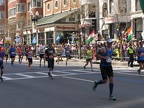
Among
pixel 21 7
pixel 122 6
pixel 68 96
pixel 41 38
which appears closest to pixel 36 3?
pixel 21 7

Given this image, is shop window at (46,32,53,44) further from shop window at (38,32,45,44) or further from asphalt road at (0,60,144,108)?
asphalt road at (0,60,144,108)

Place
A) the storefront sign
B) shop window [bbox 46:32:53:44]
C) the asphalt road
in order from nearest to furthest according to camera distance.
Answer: the asphalt road < the storefront sign < shop window [bbox 46:32:53:44]

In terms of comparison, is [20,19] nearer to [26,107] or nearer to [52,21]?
[52,21]

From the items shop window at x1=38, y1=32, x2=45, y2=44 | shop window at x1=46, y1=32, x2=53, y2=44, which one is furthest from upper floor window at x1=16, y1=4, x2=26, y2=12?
shop window at x1=46, y1=32, x2=53, y2=44

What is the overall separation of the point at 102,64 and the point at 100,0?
1415 inches

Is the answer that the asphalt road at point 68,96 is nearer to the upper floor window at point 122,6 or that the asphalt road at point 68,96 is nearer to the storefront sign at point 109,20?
the upper floor window at point 122,6

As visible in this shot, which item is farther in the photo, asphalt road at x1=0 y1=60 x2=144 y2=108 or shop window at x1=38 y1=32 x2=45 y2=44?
shop window at x1=38 y1=32 x2=45 y2=44

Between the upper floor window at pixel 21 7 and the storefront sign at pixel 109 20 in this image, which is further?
the upper floor window at pixel 21 7

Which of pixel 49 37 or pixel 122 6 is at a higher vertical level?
pixel 122 6

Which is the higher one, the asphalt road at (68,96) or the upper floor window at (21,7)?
the upper floor window at (21,7)

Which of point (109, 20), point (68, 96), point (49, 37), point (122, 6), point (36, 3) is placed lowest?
point (68, 96)

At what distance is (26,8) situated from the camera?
69.2 m

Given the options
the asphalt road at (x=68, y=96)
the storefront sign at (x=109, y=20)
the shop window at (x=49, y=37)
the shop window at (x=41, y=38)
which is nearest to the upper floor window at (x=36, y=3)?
the shop window at (x=41, y=38)

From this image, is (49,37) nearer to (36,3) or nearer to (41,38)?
(41,38)
